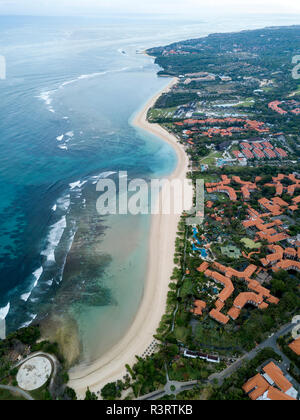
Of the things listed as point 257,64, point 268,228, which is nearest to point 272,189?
point 268,228

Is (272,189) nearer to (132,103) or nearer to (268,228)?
(268,228)

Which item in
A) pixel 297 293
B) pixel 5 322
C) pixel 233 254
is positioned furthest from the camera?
pixel 233 254

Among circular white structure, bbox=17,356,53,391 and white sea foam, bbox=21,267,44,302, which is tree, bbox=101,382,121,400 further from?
white sea foam, bbox=21,267,44,302

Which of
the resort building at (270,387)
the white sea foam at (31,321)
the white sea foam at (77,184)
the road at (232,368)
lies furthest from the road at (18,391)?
the white sea foam at (77,184)

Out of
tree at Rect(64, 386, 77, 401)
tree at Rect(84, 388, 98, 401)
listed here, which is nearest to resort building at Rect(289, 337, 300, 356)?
tree at Rect(84, 388, 98, 401)

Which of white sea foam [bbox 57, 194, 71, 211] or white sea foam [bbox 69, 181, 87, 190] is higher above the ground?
white sea foam [bbox 69, 181, 87, 190]

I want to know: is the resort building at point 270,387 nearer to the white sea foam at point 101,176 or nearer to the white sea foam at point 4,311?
the white sea foam at point 4,311

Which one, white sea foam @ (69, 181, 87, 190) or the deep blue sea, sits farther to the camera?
white sea foam @ (69, 181, 87, 190)
